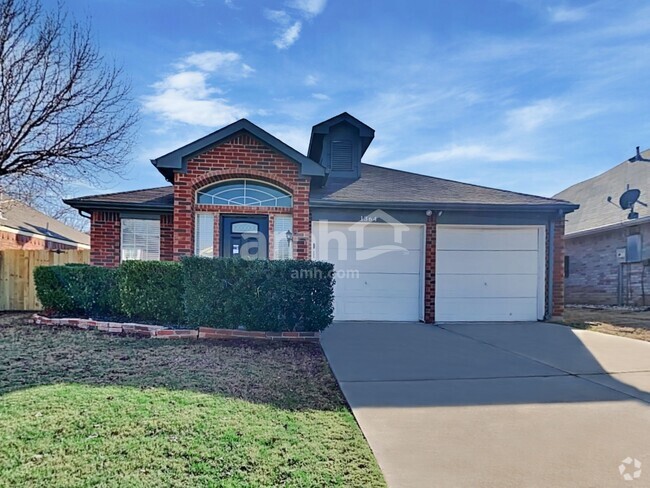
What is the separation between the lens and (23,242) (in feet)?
61.4

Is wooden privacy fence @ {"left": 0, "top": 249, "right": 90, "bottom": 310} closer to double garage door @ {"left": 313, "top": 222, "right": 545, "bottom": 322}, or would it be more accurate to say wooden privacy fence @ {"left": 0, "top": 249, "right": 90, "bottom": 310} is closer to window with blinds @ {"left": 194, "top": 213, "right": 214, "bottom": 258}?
window with blinds @ {"left": 194, "top": 213, "right": 214, "bottom": 258}

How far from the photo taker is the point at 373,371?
537 centimetres

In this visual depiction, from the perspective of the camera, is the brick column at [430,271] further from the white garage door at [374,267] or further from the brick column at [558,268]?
the brick column at [558,268]

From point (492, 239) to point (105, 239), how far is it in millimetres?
9883

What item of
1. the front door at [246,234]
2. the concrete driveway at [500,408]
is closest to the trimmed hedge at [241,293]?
the concrete driveway at [500,408]

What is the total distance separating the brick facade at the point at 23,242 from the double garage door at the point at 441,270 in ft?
47.7

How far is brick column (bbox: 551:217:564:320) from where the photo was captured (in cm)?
1026

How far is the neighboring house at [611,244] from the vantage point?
47.8ft

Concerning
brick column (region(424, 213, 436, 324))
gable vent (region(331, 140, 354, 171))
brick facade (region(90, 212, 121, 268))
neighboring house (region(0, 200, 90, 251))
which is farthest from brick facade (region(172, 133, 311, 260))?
neighboring house (region(0, 200, 90, 251))

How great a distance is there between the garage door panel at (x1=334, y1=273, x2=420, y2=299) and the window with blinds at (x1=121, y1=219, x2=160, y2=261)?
484 cm

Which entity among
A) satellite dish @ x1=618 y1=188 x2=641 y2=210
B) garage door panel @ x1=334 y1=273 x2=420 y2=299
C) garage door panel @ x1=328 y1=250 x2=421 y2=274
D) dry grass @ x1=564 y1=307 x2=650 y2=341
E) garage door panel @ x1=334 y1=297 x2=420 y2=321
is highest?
satellite dish @ x1=618 y1=188 x2=641 y2=210

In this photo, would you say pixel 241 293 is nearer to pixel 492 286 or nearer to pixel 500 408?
pixel 500 408

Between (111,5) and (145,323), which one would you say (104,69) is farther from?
(145,323)

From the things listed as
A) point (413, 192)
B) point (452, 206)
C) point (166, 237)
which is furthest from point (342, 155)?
point (166, 237)
